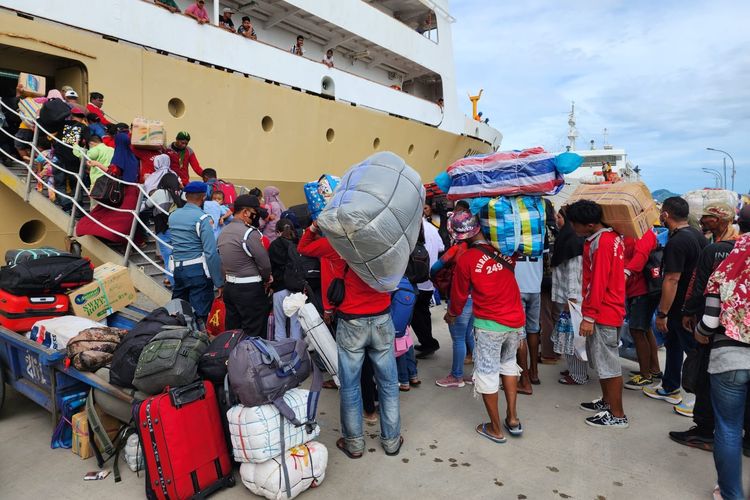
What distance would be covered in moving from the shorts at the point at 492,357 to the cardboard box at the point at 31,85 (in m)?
6.37

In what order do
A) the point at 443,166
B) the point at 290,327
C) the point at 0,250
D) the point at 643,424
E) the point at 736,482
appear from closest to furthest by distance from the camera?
the point at 736,482 < the point at 643,424 < the point at 290,327 < the point at 0,250 < the point at 443,166

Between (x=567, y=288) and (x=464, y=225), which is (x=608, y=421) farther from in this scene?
(x=464, y=225)

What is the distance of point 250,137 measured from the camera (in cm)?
816

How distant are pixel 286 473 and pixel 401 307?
5.12 ft

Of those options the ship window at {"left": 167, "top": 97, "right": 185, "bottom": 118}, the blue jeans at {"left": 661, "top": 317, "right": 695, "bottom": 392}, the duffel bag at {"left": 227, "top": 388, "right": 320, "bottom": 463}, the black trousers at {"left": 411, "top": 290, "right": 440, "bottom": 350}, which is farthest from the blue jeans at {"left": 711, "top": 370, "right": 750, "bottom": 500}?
the ship window at {"left": 167, "top": 97, "right": 185, "bottom": 118}

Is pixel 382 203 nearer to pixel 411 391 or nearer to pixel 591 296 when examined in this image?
pixel 591 296

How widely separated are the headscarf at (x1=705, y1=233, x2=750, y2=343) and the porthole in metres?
7.50

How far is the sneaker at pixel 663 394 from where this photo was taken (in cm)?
359

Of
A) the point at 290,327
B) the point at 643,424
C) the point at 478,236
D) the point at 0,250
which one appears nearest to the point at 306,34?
the point at 0,250

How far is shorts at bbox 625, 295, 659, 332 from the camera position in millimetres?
3956

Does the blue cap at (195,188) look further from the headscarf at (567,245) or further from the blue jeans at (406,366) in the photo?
the headscarf at (567,245)

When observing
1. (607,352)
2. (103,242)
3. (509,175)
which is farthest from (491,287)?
(103,242)

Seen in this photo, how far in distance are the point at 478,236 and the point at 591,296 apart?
0.92m

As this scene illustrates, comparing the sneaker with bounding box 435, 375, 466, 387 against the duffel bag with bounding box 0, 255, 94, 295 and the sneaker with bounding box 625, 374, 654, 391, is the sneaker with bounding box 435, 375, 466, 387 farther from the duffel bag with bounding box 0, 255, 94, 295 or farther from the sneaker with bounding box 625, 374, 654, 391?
the duffel bag with bounding box 0, 255, 94, 295
